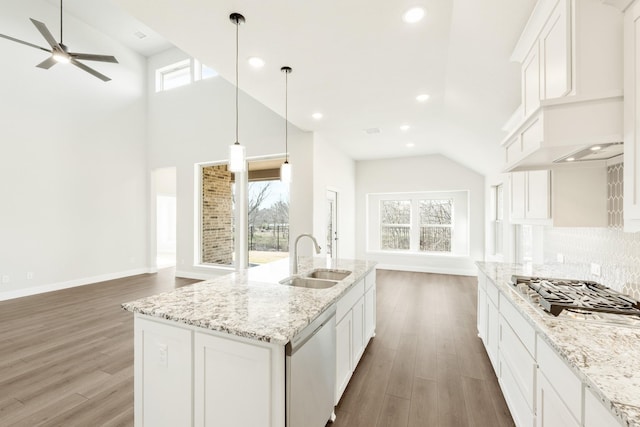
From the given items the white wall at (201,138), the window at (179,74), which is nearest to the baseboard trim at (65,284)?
the white wall at (201,138)

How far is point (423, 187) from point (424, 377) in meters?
4.90

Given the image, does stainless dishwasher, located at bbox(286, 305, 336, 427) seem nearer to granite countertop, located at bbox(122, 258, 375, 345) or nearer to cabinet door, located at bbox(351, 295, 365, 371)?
granite countertop, located at bbox(122, 258, 375, 345)

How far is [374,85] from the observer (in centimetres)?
320

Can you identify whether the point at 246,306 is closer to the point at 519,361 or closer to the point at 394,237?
the point at 519,361

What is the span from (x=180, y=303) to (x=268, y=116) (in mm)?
4404

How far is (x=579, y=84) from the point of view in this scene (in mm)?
1293

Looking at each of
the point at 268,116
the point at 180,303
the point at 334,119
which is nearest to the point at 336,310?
the point at 180,303

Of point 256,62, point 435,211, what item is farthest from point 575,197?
point 435,211

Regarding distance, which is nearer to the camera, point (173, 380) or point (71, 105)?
point (173, 380)

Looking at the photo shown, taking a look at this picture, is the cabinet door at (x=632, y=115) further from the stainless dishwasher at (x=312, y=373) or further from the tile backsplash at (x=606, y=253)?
the stainless dishwasher at (x=312, y=373)

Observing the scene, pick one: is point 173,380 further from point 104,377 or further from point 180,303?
point 104,377

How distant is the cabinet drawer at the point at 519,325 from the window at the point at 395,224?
4982 mm

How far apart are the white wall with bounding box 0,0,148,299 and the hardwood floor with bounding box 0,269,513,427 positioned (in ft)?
3.54

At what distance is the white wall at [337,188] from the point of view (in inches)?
197
